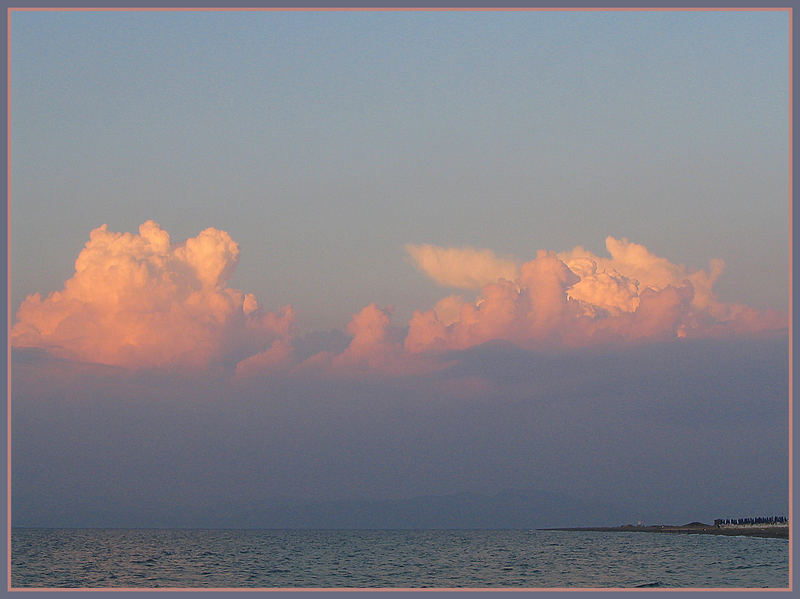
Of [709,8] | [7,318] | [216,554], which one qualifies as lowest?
[216,554]

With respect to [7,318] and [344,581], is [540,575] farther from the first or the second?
[7,318]

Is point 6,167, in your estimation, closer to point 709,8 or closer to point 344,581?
point 709,8

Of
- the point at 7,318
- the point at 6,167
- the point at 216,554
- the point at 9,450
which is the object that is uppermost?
the point at 6,167

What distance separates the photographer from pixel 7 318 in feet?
126

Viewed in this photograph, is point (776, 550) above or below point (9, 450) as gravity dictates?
below

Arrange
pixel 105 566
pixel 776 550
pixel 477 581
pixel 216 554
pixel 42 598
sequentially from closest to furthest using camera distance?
pixel 42 598 → pixel 477 581 → pixel 105 566 → pixel 776 550 → pixel 216 554

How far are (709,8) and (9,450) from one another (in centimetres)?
3254

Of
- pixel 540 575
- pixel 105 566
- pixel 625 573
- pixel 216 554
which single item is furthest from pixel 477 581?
pixel 216 554

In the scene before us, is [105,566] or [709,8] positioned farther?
[105,566]

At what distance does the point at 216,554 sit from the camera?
132m

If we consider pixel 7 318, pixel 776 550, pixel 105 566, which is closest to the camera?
pixel 7 318

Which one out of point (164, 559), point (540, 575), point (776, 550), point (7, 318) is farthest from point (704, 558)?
point (7, 318)

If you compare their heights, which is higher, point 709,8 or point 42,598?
point 709,8

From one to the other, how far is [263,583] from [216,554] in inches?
2125
